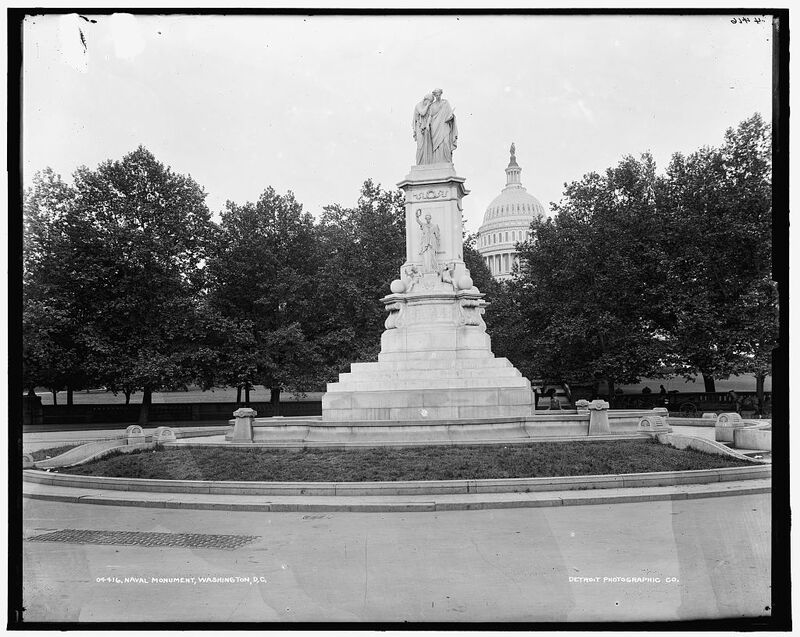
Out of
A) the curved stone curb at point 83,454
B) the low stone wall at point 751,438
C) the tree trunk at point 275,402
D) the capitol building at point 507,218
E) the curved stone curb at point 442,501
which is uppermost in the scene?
the capitol building at point 507,218

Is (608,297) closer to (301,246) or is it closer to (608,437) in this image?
(301,246)

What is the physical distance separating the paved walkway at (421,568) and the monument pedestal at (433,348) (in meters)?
8.72

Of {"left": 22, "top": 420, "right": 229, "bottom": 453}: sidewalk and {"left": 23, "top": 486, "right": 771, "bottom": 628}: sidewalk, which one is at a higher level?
{"left": 23, "top": 486, "right": 771, "bottom": 628}: sidewalk

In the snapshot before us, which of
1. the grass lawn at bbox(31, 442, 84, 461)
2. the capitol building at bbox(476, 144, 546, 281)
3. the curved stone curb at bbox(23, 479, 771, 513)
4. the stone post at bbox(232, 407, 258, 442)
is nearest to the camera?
the curved stone curb at bbox(23, 479, 771, 513)

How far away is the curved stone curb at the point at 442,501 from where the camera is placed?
38.0 ft

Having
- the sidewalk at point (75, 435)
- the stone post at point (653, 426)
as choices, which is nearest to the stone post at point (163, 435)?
the sidewalk at point (75, 435)

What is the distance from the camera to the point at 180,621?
6562mm

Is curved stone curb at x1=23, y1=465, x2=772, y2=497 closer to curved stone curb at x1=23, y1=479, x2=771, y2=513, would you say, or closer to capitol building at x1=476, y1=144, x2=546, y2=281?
curved stone curb at x1=23, y1=479, x2=771, y2=513

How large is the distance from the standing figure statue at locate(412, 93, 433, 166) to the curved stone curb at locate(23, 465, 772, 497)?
1369cm

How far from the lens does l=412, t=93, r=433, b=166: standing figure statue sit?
77.9 feet

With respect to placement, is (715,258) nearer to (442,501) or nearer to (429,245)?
(429,245)

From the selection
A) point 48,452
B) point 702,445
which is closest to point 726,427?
point 702,445

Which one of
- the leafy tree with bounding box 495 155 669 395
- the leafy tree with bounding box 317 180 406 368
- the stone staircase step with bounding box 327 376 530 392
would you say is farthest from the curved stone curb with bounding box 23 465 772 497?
the leafy tree with bounding box 317 180 406 368

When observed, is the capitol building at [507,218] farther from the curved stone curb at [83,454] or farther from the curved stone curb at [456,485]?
the curved stone curb at [456,485]
